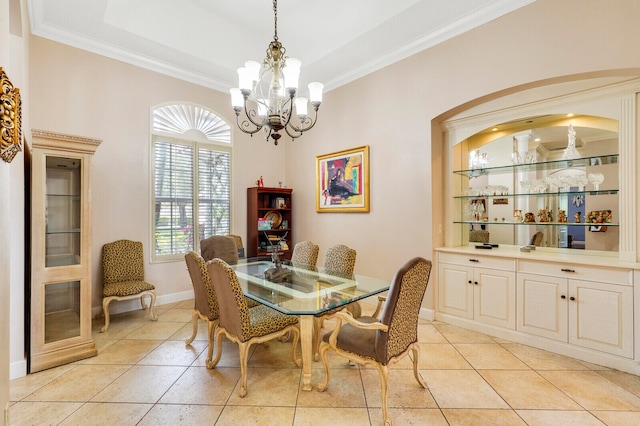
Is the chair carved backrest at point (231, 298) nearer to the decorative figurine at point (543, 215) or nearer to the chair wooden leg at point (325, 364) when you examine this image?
the chair wooden leg at point (325, 364)

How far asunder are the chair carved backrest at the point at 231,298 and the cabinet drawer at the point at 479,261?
8.60ft

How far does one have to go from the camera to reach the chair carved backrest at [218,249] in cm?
376

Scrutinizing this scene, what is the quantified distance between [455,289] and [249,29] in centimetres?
452

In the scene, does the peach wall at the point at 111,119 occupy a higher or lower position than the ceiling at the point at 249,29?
lower

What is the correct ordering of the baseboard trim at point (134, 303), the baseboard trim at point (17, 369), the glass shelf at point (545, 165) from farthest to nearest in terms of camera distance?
the baseboard trim at point (134, 303) < the glass shelf at point (545, 165) < the baseboard trim at point (17, 369)

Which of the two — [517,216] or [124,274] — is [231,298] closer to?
[124,274]

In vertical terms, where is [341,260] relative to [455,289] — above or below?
above

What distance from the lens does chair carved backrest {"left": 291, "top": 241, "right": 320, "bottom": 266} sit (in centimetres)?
372

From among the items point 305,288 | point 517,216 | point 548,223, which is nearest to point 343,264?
point 305,288

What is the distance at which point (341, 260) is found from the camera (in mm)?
3348

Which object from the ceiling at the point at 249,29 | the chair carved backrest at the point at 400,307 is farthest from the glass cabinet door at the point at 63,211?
the chair carved backrest at the point at 400,307

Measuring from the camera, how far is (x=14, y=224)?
8.04ft

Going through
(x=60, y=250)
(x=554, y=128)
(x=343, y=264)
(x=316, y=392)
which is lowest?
(x=316, y=392)

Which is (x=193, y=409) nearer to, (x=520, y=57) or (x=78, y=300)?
(x=78, y=300)
